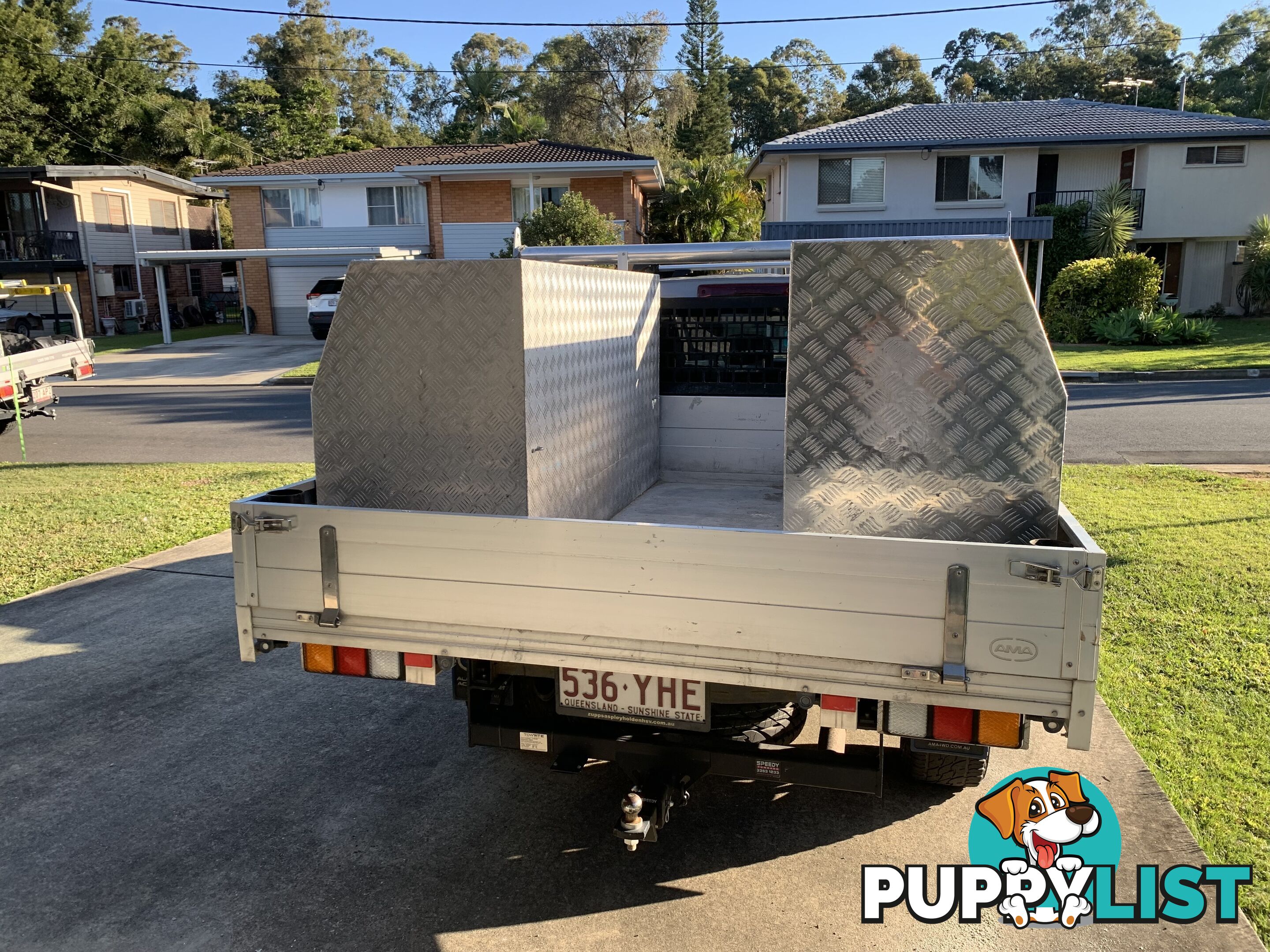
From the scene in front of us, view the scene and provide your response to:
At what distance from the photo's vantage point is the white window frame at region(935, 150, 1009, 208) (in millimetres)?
30203

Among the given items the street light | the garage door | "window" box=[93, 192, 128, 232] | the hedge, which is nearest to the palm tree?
the hedge

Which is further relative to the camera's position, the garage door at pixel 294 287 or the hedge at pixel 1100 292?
the garage door at pixel 294 287

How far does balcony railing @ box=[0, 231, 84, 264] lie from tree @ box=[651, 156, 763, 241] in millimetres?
21780

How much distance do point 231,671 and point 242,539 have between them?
2472mm

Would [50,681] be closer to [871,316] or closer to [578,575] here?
[578,575]

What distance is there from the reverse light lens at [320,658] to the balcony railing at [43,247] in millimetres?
38450

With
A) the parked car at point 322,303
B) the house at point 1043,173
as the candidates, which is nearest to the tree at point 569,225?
the parked car at point 322,303

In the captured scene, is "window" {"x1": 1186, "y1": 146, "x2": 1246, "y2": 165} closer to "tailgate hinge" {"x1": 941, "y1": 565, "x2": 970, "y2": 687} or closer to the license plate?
"tailgate hinge" {"x1": 941, "y1": 565, "x2": 970, "y2": 687}

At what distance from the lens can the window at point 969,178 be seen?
3036cm

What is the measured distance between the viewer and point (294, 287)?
3347 centimetres

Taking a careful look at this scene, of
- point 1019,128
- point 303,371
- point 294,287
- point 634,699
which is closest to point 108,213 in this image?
point 294,287

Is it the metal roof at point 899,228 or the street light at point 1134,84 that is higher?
the street light at point 1134,84

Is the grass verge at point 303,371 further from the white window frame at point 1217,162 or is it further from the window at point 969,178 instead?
the white window frame at point 1217,162

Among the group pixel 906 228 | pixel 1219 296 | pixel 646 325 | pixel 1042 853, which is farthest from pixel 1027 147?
pixel 1042 853
